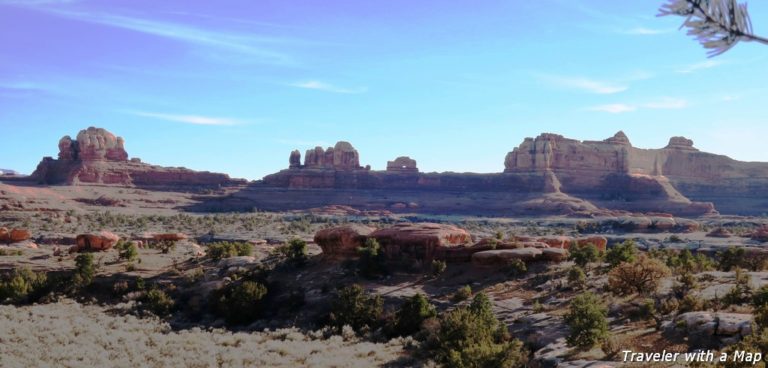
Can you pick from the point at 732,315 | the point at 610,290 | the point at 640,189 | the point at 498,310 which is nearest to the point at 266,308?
the point at 498,310

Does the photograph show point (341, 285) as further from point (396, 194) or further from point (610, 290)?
point (396, 194)

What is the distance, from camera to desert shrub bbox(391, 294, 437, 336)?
1889cm

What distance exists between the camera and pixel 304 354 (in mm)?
16734

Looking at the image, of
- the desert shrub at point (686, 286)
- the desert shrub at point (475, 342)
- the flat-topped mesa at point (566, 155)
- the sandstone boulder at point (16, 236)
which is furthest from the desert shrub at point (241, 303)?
the flat-topped mesa at point (566, 155)

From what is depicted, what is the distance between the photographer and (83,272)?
25656 millimetres

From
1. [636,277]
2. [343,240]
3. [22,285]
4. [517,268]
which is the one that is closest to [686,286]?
[636,277]

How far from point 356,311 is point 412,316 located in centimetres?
228

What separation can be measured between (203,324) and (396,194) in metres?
81.8

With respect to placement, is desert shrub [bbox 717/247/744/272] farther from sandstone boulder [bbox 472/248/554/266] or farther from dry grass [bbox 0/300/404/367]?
dry grass [bbox 0/300/404/367]

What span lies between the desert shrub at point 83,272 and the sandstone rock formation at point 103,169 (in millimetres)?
68108

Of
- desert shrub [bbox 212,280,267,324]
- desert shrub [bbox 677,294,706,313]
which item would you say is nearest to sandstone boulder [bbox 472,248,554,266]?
desert shrub [bbox 677,294,706,313]

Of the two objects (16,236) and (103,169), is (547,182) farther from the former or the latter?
(16,236)

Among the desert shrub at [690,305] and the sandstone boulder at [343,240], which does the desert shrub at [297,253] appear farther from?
the desert shrub at [690,305]

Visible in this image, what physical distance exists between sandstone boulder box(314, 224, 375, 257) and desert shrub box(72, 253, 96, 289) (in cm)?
1079
